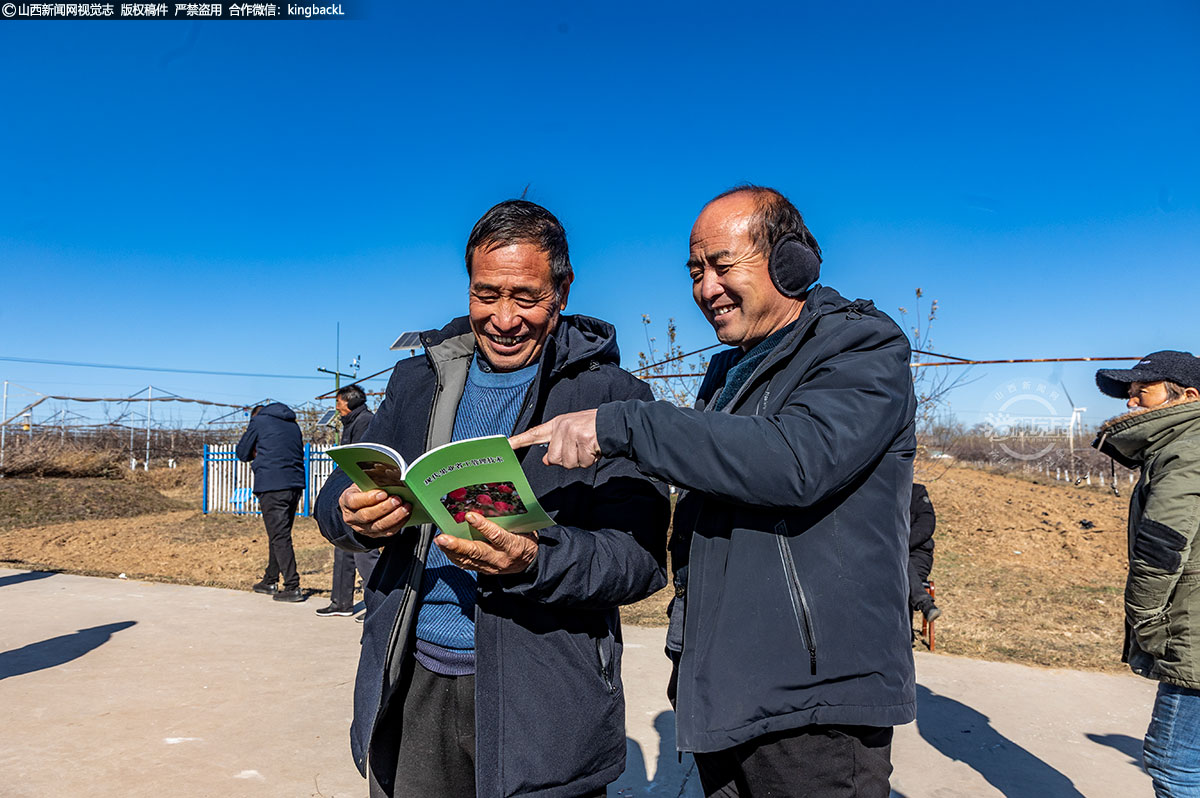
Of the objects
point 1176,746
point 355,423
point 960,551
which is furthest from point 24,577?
point 960,551

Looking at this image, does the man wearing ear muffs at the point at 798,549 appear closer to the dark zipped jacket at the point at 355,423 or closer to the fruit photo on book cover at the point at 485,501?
the fruit photo on book cover at the point at 485,501

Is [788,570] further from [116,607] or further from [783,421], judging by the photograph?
[116,607]

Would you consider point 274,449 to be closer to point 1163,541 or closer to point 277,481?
point 277,481

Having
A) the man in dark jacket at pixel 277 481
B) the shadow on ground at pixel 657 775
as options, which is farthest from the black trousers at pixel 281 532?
the shadow on ground at pixel 657 775

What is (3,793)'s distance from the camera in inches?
134

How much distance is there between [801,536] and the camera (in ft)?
5.29

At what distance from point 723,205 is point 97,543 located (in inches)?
565

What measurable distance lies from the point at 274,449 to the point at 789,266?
7621 millimetres

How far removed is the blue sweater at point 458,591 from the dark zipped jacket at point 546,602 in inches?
1.5

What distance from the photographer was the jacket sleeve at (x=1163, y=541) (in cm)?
281

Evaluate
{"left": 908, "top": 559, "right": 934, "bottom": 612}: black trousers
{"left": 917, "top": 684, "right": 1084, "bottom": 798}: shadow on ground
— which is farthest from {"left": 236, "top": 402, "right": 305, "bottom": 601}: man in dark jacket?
{"left": 917, "top": 684, "right": 1084, "bottom": 798}: shadow on ground

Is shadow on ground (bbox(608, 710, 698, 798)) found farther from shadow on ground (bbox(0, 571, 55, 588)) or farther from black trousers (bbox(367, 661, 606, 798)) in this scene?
shadow on ground (bbox(0, 571, 55, 588))

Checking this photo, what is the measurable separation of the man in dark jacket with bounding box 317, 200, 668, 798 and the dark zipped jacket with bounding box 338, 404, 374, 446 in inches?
188

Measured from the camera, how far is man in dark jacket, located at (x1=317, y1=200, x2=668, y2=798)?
1.75 meters
